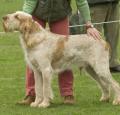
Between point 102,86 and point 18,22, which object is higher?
point 18,22

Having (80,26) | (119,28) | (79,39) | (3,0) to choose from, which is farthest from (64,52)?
(3,0)

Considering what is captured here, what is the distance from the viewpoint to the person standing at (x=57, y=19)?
9.48 m

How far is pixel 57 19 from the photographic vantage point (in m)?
9.56

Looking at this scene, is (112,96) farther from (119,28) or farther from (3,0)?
(3,0)

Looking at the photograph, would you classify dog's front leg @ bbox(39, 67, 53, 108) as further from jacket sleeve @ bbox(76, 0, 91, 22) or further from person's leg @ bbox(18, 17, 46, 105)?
jacket sleeve @ bbox(76, 0, 91, 22)

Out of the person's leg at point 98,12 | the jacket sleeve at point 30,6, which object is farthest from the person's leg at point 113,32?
the jacket sleeve at point 30,6

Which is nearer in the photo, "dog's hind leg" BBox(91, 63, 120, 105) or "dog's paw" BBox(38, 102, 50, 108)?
"dog's paw" BBox(38, 102, 50, 108)

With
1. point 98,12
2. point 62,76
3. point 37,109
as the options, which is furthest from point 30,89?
point 98,12

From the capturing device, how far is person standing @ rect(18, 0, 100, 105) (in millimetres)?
9477

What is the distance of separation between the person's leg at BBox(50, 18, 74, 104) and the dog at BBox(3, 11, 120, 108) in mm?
322

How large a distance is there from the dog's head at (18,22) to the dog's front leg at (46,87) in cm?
67

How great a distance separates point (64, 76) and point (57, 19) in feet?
2.95

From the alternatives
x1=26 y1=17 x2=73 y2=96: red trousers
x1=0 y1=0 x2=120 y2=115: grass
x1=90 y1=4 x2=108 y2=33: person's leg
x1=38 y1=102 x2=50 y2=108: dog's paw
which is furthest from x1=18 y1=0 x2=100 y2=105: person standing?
x1=90 y1=4 x2=108 y2=33: person's leg

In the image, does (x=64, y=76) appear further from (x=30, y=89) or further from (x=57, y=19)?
(x=57, y=19)
